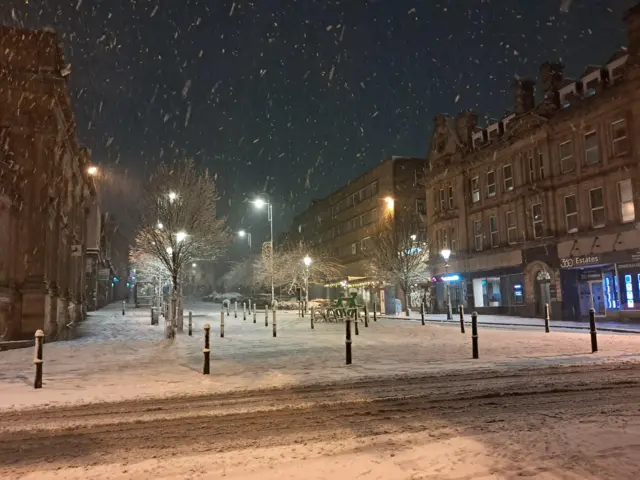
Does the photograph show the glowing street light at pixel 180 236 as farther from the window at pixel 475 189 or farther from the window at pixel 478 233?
the window at pixel 475 189

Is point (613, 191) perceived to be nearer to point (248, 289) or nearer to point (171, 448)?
point (171, 448)

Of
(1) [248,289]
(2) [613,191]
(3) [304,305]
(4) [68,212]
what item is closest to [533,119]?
(2) [613,191]

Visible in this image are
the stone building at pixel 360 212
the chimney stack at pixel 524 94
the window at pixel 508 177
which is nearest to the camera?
the chimney stack at pixel 524 94

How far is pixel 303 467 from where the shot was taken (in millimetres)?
4934

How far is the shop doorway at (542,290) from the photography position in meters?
32.1

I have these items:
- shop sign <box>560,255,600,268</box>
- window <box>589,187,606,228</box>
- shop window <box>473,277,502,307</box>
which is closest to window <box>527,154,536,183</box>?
window <box>589,187,606,228</box>

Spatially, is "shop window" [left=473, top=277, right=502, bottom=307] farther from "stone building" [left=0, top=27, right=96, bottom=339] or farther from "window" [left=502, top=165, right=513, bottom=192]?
"stone building" [left=0, top=27, right=96, bottom=339]

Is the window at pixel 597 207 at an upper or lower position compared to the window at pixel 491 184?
lower

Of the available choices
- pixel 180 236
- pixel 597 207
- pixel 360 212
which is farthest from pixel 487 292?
pixel 360 212

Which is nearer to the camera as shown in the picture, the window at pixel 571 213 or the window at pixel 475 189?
the window at pixel 571 213

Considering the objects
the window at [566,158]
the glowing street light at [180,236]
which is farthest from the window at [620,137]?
the glowing street light at [180,236]

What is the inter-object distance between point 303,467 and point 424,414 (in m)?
2.58

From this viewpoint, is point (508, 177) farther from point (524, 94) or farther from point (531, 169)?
point (524, 94)

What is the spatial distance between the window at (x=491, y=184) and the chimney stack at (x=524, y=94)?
469 cm
